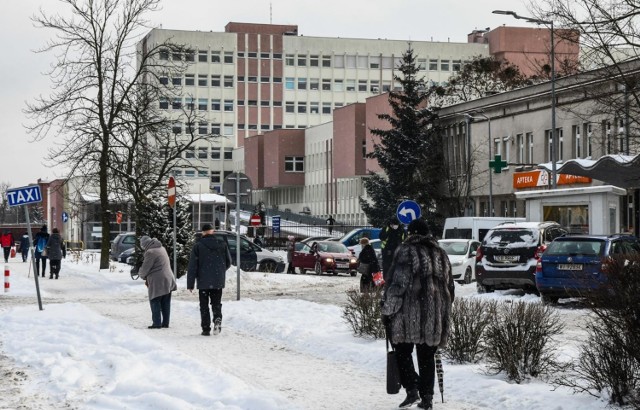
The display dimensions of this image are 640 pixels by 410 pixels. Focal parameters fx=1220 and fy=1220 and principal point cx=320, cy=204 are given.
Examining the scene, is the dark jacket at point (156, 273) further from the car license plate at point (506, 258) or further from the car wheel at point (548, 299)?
the car license plate at point (506, 258)

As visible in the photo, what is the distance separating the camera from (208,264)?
19031mm

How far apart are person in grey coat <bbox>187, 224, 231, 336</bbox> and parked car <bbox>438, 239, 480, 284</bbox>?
18709 mm

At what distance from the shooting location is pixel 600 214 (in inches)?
1328

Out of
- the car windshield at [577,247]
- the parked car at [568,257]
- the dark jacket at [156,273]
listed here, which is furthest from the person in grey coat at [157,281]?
the car windshield at [577,247]

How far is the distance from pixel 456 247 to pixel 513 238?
1063 centimetres

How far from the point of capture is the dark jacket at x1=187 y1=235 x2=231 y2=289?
18.9 meters

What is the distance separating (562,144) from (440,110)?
1685cm

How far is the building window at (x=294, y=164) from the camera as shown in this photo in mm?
117562

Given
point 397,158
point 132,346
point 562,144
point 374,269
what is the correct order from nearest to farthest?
point 132,346 < point 374,269 < point 562,144 < point 397,158

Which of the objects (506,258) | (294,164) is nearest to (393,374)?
(506,258)

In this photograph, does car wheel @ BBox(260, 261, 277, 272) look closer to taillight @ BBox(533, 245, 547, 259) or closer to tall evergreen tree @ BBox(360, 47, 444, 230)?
taillight @ BBox(533, 245, 547, 259)

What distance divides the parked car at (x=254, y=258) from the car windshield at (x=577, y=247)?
19.3m

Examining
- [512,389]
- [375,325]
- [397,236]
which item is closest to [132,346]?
[375,325]

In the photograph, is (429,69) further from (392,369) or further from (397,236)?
(392,369)
